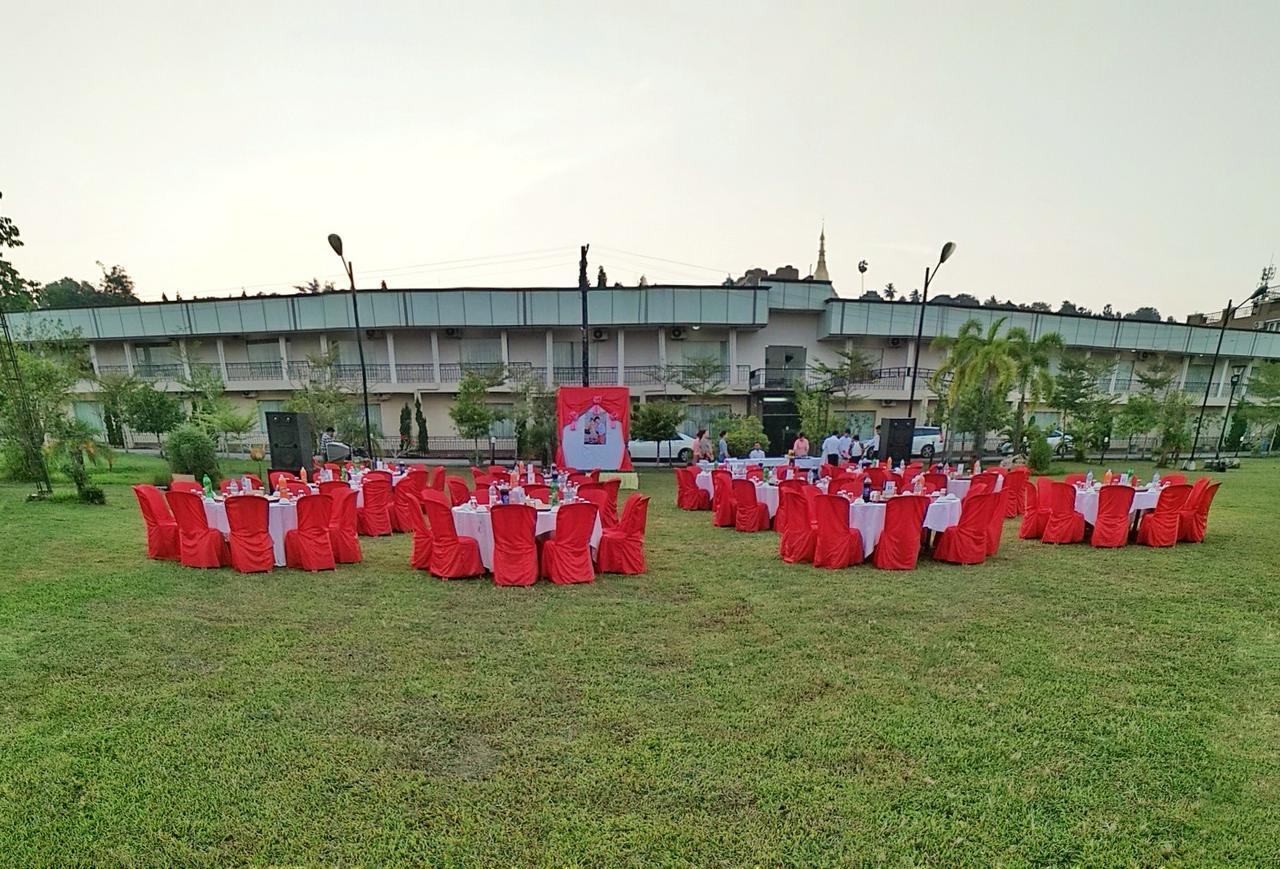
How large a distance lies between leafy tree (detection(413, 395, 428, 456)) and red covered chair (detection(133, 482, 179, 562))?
18.1m

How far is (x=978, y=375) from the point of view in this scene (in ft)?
58.1

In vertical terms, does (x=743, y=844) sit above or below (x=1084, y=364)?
below

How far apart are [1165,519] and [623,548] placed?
27.0 ft

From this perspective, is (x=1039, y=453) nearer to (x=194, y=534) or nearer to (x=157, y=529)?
(x=194, y=534)

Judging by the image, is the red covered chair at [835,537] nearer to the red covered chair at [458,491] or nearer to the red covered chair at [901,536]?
the red covered chair at [901,536]

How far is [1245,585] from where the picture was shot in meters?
6.50

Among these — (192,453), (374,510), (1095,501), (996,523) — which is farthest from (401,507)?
(1095,501)

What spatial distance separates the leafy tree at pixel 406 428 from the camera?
2516 cm

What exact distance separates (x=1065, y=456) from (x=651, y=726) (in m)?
27.4

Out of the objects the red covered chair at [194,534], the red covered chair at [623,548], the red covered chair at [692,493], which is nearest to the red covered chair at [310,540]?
the red covered chair at [194,534]

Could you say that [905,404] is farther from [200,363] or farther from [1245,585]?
[200,363]

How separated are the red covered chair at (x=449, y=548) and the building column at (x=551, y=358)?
18.2 metres

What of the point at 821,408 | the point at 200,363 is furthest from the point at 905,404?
the point at 200,363

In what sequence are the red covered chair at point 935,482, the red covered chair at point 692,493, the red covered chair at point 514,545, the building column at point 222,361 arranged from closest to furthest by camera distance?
the red covered chair at point 514,545
the red covered chair at point 935,482
the red covered chair at point 692,493
the building column at point 222,361
